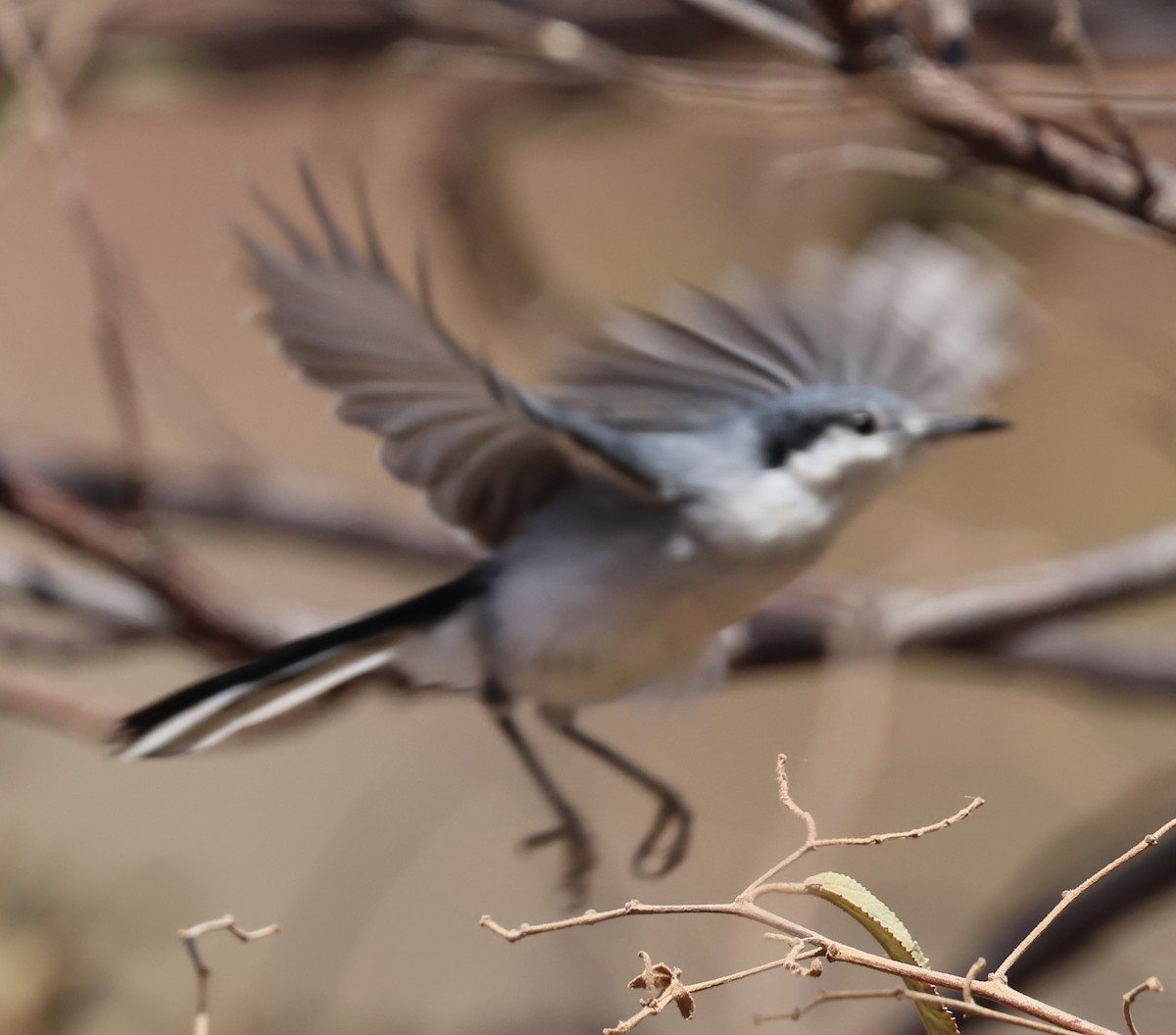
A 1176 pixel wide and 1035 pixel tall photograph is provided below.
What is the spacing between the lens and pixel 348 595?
1440 millimetres

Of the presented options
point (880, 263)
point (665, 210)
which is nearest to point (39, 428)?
point (665, 210)

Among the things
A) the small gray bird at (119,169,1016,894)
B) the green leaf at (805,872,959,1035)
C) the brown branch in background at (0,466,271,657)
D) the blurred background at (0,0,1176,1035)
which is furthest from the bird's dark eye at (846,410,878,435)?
the brown branch in background at (0,466,271,657)

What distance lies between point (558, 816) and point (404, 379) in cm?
18

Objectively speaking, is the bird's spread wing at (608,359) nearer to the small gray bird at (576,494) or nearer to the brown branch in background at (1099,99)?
the small gray bird at (576,494)

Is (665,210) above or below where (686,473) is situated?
above

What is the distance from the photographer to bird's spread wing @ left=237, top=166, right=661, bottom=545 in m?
0.40

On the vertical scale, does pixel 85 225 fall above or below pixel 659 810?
above

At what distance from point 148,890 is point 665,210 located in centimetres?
104

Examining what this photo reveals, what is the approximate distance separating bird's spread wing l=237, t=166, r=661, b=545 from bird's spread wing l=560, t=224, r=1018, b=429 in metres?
0.04

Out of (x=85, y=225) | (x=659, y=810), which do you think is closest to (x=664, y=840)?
(x=659, y=810)

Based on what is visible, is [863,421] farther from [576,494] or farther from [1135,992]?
[1135,992]

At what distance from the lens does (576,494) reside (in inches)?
19.5

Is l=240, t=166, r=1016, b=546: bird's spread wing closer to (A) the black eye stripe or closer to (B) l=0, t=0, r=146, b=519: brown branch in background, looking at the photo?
(A) the black eye stripe

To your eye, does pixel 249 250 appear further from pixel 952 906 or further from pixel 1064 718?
pixel 1064 718
